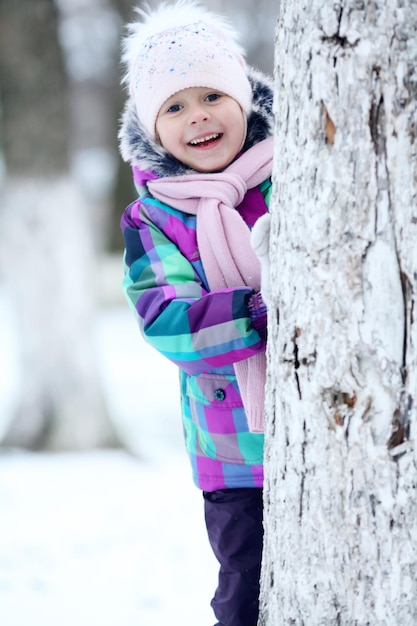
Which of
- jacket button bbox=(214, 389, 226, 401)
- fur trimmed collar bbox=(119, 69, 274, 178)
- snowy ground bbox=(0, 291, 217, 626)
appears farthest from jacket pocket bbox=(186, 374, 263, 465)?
snowy ground bbox=(0, 291, 217, 626)

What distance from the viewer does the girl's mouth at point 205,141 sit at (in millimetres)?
2172

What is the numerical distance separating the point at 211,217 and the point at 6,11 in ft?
13.7

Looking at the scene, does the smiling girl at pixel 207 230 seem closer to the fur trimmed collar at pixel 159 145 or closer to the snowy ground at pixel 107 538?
the fur trimmed collar at pixel 159 145

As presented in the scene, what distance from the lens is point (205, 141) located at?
2.20m

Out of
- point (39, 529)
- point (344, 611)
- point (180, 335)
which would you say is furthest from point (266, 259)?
point (39, 529)

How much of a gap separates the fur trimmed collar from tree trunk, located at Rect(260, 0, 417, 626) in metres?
0.57

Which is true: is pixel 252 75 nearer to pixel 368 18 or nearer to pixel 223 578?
pixel 368 18

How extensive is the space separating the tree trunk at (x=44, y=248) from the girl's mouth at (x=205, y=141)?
3.55m

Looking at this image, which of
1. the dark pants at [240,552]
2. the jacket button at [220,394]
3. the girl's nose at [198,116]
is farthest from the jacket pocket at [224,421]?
the girl's nose at [198,116]

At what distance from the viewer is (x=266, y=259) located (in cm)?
181

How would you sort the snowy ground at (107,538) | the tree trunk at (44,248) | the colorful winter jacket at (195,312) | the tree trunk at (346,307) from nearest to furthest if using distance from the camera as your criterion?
the tree trunk at (346,307) < the colorful winter jacket at (195,312) < the snowy ground at (107,538) < the tree trunk at (44,248)

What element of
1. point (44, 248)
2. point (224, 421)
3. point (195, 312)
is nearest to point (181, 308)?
point (195, 312)

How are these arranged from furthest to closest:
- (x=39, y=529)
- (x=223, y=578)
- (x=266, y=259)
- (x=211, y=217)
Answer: (x=39, y=529) → (x=223, y=578) → (x=211, y=217) → (x=266, y=259)

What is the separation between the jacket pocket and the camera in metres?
2.15
